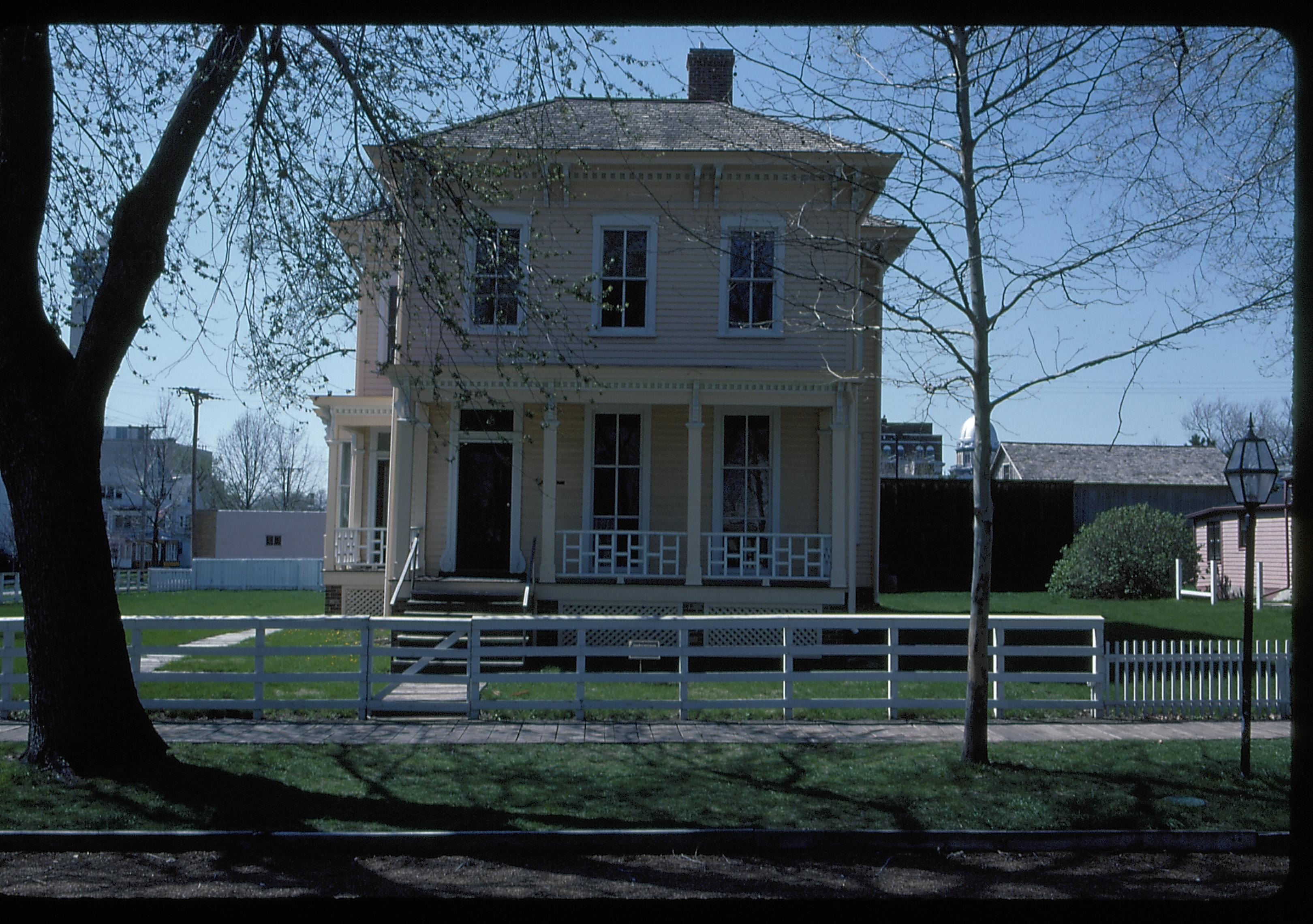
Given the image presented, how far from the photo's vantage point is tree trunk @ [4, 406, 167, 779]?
27.4ft

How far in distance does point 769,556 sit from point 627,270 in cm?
526

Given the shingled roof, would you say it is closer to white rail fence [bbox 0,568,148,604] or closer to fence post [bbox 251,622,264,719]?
fence post [bbox 251,622,264,719]

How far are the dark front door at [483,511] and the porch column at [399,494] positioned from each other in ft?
4.00

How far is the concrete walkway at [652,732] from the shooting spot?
10.2m

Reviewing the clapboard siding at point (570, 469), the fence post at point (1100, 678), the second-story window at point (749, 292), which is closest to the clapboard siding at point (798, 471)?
the second-story window at point (749, 292)

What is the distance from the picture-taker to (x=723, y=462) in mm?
18156

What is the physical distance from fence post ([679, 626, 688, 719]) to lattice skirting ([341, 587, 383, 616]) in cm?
833

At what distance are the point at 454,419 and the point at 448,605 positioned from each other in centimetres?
312

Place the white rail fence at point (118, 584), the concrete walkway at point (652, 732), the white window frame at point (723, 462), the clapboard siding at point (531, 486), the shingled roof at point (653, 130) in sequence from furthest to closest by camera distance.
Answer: the white rail fence at point (118, 584), the white window frame at point (723, 462), the clapboard siding at point (531, 486), the shingled roof at point (653, 130), the concrete walkway at point (652, 732)

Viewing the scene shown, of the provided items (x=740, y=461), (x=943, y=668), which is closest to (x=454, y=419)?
(x=740, y=461)

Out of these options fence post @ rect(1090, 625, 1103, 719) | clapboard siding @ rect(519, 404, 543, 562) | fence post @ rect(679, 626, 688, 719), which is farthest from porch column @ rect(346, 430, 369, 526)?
fence post @ rect(1090, 625, 1103, 719)

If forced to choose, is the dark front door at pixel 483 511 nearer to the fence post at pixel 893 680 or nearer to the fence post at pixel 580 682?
the fence post at pixel 580 682

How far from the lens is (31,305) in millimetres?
8438

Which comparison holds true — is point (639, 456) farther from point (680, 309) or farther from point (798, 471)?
point (798, 471)
